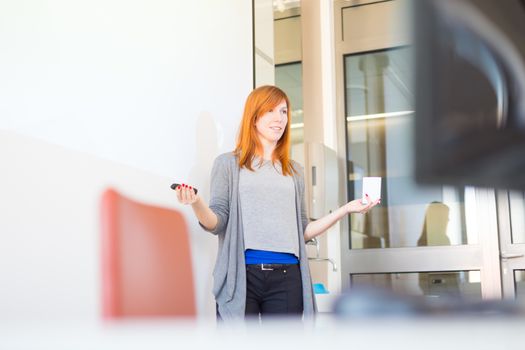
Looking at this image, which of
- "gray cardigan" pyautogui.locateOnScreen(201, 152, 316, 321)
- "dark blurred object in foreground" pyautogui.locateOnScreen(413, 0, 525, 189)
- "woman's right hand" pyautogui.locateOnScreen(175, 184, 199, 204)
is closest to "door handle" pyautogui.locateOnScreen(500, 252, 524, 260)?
"gray cardigan" pyautogui.locateOnScreen(201, 152, 316, 321)

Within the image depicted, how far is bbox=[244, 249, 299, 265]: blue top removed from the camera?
89.6 inches

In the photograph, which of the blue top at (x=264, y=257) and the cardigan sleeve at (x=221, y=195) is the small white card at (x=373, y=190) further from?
the cardigan sleeve at (x=221, y=195)

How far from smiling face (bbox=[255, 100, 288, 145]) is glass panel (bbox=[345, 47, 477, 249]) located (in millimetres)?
2259

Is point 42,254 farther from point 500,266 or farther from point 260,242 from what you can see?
point 500,266

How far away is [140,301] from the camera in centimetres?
200

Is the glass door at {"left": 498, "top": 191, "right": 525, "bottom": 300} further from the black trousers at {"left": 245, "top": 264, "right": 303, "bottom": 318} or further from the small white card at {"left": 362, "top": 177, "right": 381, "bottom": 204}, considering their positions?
the black trousers at {"left": 245, "top": 264, "right": 303, "bottom": 318}

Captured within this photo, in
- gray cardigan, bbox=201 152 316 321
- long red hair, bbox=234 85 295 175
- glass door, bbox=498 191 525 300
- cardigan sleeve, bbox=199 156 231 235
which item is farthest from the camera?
glass door, bbox=498 191 525 300

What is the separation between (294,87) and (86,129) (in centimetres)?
338

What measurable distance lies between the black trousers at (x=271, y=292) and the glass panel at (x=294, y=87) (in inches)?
114

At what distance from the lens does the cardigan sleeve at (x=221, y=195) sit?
236cm

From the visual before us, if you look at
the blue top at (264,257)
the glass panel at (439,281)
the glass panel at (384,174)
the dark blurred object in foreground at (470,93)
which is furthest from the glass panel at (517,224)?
the dark blurred object in foreground at (470,93)

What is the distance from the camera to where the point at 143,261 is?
2.07 m

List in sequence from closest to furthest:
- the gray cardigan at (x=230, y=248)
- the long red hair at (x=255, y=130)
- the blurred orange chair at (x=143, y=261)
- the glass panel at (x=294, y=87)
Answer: the blurred orange chair at (x=143, y=261) < the gray cardigan at (x=230, y=248) < the long red hair at (x=255, y=130) < the glass panel at (x=294, y=87)

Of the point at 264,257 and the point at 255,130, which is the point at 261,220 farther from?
the point at 255,130
